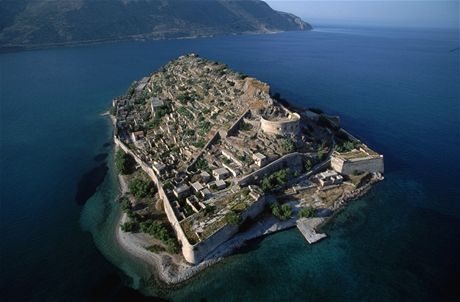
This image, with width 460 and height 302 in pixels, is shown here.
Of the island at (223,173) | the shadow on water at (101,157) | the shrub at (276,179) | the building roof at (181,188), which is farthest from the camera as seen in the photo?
the shadow on water at (101,157)

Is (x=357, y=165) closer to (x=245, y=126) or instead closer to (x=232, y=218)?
(x=245, y=126)

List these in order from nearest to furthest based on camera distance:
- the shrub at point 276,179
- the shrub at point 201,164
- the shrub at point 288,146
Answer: the shrub at point 276,179 < the shrub at point 201,164 < the shrub at point 288,146

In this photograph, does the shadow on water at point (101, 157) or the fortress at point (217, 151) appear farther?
the shadow on water at point (101, 157)

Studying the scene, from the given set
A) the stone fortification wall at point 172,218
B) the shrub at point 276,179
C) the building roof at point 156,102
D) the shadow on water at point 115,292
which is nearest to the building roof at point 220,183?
the shrub at point 276,179

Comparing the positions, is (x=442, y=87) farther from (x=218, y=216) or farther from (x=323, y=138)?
(x=218, y=216)

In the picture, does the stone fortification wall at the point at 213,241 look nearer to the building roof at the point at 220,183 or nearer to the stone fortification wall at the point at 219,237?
the stone fortification wall at the point at 219,237

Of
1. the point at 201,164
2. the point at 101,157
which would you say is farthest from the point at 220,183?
the point at 101,157
